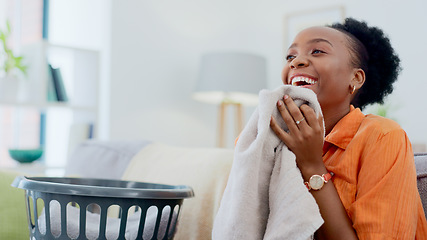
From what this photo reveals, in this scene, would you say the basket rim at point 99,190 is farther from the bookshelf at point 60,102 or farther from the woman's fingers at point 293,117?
the bookshelf at point 60,102

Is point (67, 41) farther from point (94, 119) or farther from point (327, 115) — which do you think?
point (327, 115)

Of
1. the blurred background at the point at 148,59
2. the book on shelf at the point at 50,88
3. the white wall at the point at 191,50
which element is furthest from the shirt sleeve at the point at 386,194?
the book on shelf at the point at 50,88

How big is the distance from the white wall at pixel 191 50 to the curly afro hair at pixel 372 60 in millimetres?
2084

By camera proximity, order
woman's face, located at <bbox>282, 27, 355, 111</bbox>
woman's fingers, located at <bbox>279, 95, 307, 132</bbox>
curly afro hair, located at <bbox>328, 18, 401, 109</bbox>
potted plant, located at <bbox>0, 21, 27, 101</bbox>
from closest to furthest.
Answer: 1. woman's fingers, located at <bbox>279, 95, 307, 132</bbox>
2. woman's face, located at <bbox>282, 27, 355, 111</bbox>
3. curly afro hair, located at <bbox>328, 18, 401, 109</bbox>
4. potted plant, located at <bbox>0, 21, 27, 101</bbox>

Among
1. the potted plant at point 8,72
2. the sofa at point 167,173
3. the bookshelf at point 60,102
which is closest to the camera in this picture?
the sofa at point 167,173

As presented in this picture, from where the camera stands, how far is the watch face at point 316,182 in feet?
2.68

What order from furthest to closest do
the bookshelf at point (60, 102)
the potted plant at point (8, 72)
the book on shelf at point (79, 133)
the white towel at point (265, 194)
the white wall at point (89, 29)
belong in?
the white wall at point (89, 29), the book on shelf at point (79, 133), the bookshelf at point (60, 102), the potted plant at point (8, 72), the white towel at point (265, 194)

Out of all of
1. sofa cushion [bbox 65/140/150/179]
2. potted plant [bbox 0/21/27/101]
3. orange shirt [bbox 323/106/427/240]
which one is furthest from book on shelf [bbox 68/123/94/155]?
orange shirt [bbox 323/106/427/240]

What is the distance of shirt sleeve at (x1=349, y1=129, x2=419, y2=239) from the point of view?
78 centimetres

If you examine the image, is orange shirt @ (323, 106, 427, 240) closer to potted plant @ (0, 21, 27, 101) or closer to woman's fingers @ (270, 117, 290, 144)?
woman's fingers @ (270, 117, 290, 144)

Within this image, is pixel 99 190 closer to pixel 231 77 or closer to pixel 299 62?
pixel 299 62

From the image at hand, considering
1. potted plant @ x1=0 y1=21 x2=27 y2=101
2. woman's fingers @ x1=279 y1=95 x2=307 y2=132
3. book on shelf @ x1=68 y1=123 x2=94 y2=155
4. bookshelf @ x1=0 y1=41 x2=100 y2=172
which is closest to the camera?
woman's fingers @ x1=279 y1=95 x2=307 y2=132

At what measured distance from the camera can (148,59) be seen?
3.44 meters

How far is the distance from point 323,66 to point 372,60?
0.68 ft
